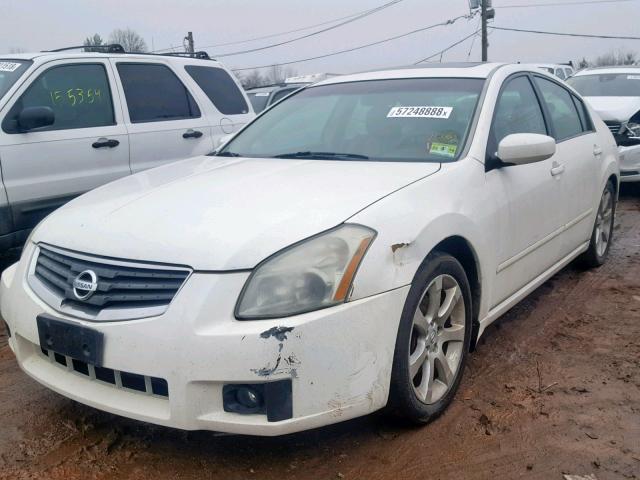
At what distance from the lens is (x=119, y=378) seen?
8.18 ft

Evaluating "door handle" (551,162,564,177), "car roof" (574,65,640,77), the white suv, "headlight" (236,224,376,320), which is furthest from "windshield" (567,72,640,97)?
"headlight" (236,224,376,320)

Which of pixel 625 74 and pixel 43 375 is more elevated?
pixel 625 74

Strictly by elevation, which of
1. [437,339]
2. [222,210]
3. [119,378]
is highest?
[222,210]

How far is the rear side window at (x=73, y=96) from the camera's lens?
5.08 meters

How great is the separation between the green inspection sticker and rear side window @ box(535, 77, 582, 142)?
4.18 ft

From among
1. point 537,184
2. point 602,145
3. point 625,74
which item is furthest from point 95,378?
point 625,74

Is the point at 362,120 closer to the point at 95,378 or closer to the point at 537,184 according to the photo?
the point at 537,184

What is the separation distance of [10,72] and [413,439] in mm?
4203

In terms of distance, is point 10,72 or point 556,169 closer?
point 556,169

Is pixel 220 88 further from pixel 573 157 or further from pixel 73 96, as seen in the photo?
pixel 573 157

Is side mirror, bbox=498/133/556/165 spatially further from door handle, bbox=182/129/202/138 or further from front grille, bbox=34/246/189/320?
door handle, bbox=182/129/202/138

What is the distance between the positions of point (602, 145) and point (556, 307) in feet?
4.48

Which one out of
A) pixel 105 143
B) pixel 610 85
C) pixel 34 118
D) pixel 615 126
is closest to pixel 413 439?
pixel 34 118

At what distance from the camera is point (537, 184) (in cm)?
373
